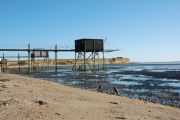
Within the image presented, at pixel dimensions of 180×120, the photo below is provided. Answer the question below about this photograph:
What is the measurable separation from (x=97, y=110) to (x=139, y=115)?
1.86 metres

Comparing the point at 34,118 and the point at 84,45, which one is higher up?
the point at 84,45

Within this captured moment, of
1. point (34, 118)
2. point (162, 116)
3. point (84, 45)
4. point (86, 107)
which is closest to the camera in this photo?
point (34, 118)

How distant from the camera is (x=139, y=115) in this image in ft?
49.4

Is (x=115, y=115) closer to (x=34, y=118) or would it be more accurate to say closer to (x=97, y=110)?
(x=97, y=110)

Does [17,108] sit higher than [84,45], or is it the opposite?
[84,45]

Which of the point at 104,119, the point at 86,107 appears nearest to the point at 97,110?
the point at 86,107

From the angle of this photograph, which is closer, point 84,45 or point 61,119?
point 61,119

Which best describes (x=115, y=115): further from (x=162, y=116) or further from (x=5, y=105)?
(x=5, y=105)

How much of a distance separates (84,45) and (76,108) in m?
44.0

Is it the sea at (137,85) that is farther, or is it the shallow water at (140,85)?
the sea at (137,85)

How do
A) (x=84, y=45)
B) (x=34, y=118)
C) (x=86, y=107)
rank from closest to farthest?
(x=34, y=118) → (x=86, y=107) → (x=84, y=45)

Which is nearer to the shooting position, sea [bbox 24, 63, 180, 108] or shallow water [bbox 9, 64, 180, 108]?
shallow water [bbox 9, 64, 180, 108]

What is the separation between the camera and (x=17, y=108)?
15156 millimetres

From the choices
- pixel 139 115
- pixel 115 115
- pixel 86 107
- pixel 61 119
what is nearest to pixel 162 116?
pixel 139 115
